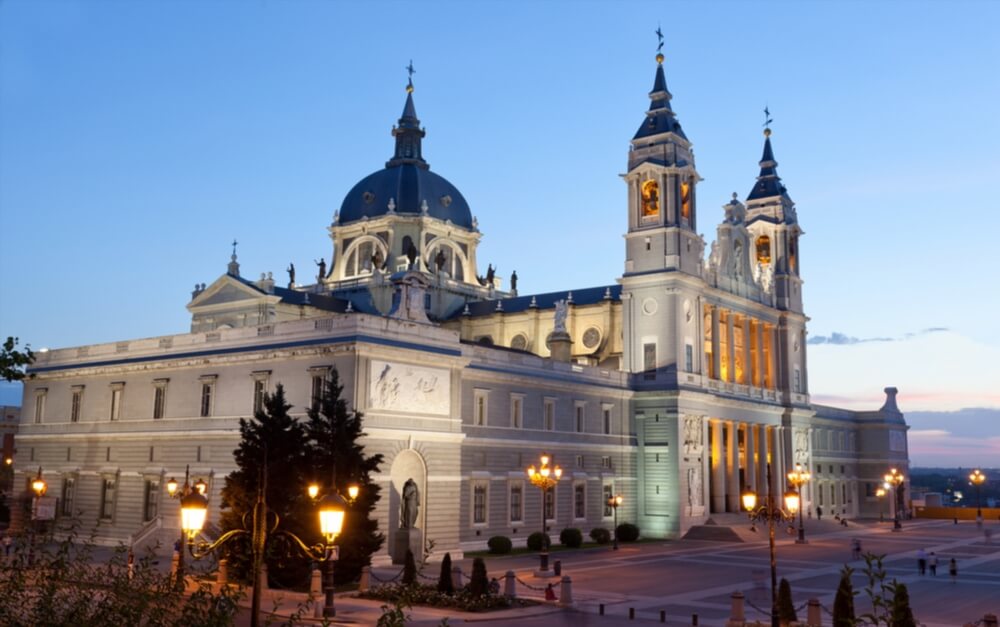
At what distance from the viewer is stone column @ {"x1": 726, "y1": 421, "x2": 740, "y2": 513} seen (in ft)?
259

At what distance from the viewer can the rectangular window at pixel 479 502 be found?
5644cm

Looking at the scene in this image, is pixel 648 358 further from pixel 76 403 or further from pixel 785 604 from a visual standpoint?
pixel 785 604

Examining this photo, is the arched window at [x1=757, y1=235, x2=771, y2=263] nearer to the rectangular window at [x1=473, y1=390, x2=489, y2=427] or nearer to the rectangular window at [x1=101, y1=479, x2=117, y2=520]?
the rectangular window at [x1=473, y1=390, x2=489, y2=427]

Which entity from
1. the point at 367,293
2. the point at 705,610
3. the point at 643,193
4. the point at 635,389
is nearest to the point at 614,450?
the point at 635,389

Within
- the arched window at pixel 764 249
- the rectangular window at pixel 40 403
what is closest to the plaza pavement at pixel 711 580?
the arched window at pixel 764 249

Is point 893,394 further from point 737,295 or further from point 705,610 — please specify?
point 705,610

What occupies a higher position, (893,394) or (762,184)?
(762,184)

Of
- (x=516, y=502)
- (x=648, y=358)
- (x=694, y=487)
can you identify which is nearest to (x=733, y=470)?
(x=694, y=487)

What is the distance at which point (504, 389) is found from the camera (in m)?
59.4

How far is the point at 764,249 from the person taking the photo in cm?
9488

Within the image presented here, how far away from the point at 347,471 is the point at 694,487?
130 ft

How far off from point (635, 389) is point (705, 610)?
39.0m

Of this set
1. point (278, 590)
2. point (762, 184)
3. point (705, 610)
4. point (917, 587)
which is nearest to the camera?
point (705, 610)

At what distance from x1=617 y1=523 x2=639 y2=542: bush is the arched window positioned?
3720cm
